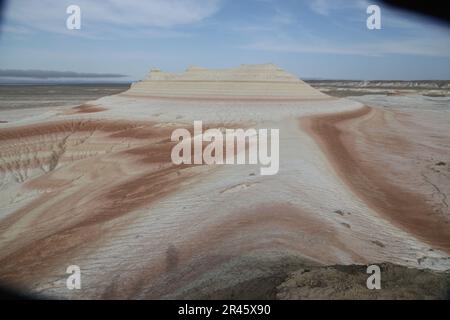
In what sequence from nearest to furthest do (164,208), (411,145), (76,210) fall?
1. (164,208)
2. (76,210)
3. (411,145)

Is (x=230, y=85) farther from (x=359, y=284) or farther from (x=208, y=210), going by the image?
(x=359, y=284)

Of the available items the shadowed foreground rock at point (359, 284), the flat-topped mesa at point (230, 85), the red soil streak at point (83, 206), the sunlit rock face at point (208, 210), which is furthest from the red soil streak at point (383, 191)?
the flat-topped mesa at point (230, 85)

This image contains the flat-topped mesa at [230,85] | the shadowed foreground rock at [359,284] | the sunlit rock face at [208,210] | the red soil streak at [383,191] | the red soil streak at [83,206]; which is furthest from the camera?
the flat-topped mesa at [230,85]

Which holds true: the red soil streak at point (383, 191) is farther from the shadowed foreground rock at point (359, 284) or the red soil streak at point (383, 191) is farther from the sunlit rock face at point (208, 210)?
the shadowed foreground rock at point (359, 284)

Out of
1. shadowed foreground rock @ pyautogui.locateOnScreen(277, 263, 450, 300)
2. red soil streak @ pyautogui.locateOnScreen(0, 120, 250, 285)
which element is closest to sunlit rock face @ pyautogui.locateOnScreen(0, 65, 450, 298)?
red soil streak @ pyautogui.locateOnScreen(0, 120, 250, 285)

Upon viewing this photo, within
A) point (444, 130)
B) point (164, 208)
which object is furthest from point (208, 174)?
point (444, 130)

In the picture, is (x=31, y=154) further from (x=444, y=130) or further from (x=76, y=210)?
(x=444, y=130)

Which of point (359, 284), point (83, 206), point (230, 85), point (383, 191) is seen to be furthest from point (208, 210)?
point (230, 85)
